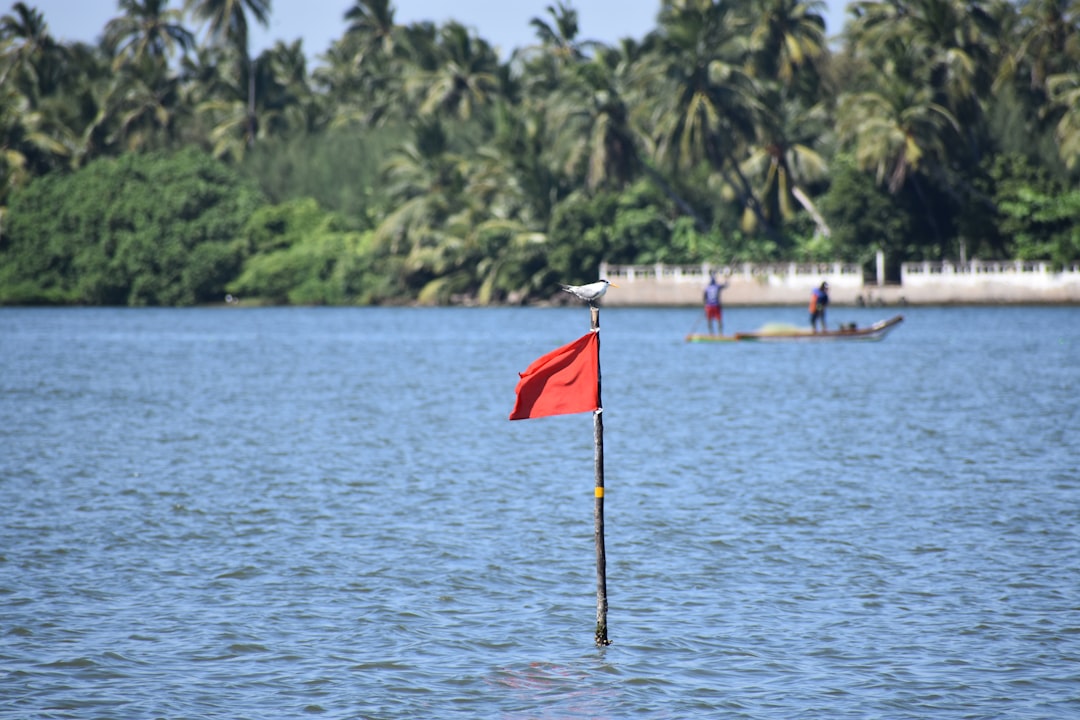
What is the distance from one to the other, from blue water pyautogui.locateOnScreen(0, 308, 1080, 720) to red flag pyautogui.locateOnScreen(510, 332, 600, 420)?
6.75 ft

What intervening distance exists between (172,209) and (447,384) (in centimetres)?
6099

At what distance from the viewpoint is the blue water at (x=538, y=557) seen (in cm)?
1147

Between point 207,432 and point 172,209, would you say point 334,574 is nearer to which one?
point 207,432

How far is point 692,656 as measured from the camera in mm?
12234

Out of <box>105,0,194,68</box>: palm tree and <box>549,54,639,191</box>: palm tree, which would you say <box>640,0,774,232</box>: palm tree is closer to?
<box>549,54,639,191</box>: palm tree

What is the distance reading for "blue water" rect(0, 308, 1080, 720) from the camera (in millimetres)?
11469

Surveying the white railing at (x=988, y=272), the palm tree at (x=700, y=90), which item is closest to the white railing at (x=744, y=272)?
the white railing at (x=988, y=272)

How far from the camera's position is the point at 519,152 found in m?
88.8

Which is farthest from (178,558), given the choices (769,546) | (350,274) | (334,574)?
(350,274)

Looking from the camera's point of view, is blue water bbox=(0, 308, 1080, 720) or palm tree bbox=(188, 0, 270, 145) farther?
palm tree bbox=(188, 0, 270, 145)

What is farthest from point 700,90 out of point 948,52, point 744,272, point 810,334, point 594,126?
point 810,334

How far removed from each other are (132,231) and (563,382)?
9221 cm

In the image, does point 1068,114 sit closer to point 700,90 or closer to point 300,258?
point 700,90

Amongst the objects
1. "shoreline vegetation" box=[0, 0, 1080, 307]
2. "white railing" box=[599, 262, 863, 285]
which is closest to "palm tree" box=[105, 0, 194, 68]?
"shoreline vegetation" box=[0, 0, 1080, 307]
